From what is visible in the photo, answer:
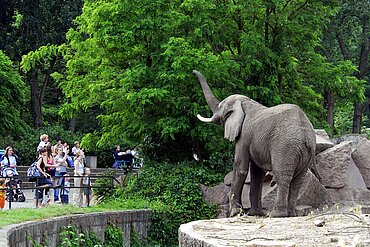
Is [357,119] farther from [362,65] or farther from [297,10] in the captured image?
[297,10]

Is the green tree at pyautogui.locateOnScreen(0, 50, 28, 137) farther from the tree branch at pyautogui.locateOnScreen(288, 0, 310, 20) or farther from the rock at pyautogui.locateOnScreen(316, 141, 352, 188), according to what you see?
the rock at pyautogui.locateOnScreen(316, 141, 352, 188)

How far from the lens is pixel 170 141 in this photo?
2495 centimetres

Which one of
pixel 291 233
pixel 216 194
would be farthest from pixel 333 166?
pixel 291 233

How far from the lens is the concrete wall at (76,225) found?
1323 centimetres

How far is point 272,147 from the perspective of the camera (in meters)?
16.8

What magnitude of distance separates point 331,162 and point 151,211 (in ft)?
15.3

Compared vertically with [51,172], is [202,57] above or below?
above

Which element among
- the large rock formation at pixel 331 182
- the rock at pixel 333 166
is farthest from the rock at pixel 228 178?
the rock at pixel 333 166

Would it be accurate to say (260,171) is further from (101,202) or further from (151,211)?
(101,202)

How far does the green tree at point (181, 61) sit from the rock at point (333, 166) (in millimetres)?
3338

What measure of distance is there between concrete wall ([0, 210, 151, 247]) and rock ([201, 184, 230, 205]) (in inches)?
75.4

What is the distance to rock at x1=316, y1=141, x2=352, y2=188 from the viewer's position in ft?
68.1

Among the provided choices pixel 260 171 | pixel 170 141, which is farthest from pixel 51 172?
pixel 260 171

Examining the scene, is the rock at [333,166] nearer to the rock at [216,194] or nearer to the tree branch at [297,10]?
the rock at [216,194]
